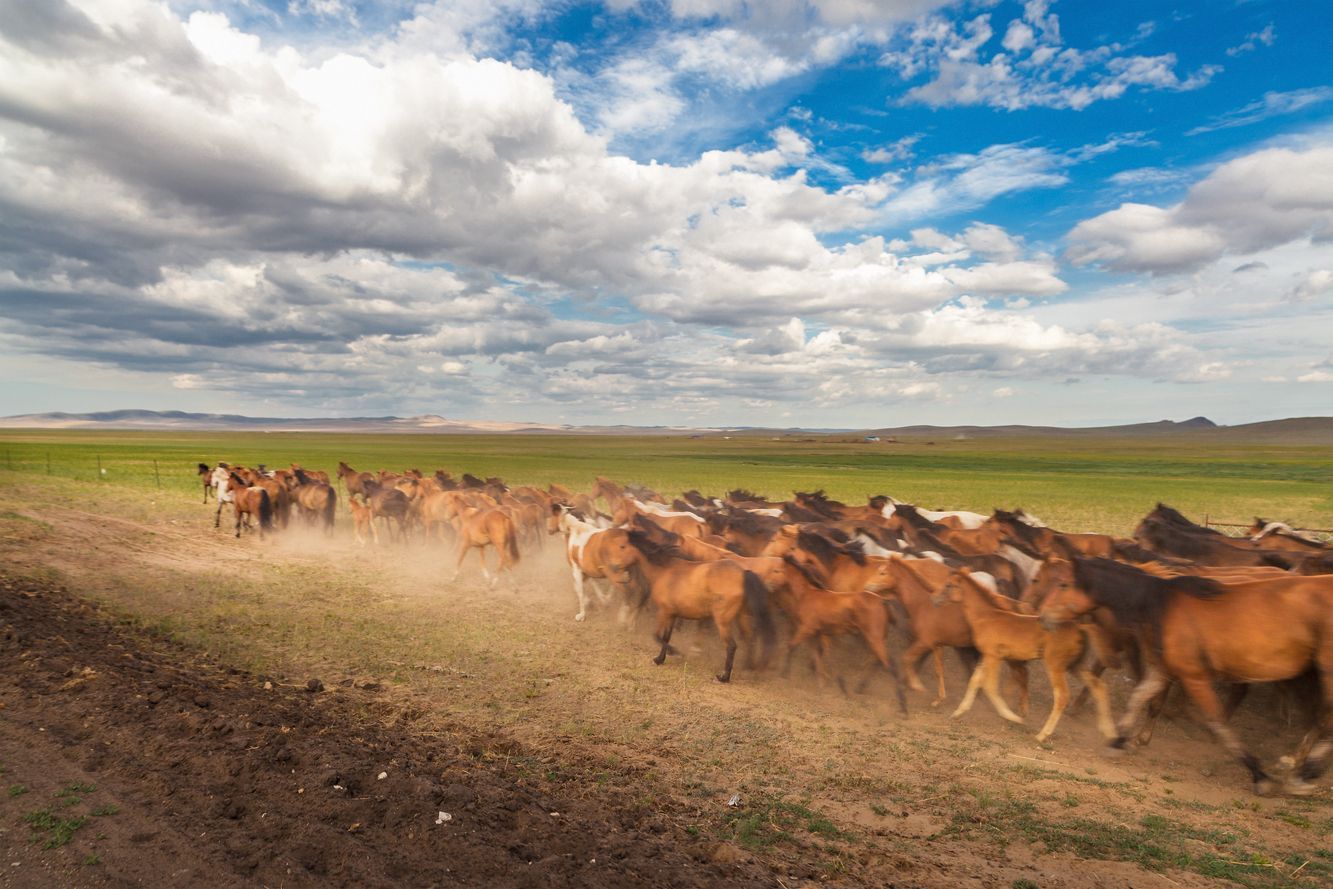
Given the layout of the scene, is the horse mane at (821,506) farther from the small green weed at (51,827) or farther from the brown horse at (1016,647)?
the small green weed at (51,827)

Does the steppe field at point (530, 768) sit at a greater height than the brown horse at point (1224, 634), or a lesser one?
lesser

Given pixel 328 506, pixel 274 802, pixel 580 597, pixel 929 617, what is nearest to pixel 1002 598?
pixel 929 617

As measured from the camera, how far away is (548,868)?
173 inches

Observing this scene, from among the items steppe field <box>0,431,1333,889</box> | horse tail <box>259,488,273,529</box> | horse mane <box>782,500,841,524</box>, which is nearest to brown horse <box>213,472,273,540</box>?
horse tail <box>259,488,273,529</box>

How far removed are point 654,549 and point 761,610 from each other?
209 cm

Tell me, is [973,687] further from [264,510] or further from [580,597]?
[264,510]

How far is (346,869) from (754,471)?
57351 mm

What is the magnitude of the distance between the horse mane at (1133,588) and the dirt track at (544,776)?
1493 mm

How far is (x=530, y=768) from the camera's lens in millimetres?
6098

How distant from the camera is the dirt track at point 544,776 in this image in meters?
4.50

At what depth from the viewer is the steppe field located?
4.52 metres

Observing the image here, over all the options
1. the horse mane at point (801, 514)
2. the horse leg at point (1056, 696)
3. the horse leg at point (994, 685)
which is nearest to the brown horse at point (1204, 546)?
the horse leg at point (1056, 696)

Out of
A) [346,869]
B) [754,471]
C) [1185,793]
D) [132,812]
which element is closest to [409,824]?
[346,869]

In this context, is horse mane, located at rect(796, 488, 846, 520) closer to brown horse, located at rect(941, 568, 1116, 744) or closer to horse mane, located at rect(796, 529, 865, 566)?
horse mane, located at rect(796, 529, 865, 566)
